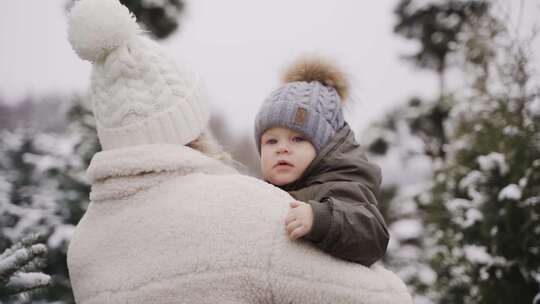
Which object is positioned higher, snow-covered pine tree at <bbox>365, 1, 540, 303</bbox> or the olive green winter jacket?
the olive green winter jacket

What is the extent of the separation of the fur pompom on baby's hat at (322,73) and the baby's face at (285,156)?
350 mm

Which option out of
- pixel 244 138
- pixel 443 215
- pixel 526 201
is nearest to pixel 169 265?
pixel 526 201

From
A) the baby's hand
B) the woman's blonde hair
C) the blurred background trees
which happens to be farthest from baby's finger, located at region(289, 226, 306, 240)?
the blurred background trees

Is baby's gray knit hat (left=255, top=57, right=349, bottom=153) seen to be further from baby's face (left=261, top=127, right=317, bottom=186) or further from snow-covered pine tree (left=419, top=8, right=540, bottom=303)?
snow-covered pine tree (left=419, top=8, right=540, bottom=303)

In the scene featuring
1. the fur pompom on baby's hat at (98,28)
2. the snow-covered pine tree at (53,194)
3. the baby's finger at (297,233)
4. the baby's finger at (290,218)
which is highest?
the fur pompom on baby's hat at (98,28)

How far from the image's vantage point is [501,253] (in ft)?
14.0

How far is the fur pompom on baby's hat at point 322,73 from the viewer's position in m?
2.22

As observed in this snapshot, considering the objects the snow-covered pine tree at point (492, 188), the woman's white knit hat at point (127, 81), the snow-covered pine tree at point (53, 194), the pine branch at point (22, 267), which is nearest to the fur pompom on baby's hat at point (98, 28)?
the woman's white knit hat at point (127, 81)

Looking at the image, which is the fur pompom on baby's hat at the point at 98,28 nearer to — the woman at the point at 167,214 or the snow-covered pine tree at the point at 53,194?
the woman at the point at 167,214

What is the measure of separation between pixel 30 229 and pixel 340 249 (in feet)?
12.7

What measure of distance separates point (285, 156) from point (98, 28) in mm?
836

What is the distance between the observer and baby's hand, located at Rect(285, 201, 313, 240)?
1.26 m

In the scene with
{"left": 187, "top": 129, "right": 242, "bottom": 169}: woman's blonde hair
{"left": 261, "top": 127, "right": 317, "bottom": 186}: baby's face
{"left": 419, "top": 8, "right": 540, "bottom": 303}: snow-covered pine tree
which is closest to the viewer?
{"left": 187, "top": 129, "right": 242, "bottom": 169}: woman's blonde hair

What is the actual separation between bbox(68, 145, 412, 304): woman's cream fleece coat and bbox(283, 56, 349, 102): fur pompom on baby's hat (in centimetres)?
92
